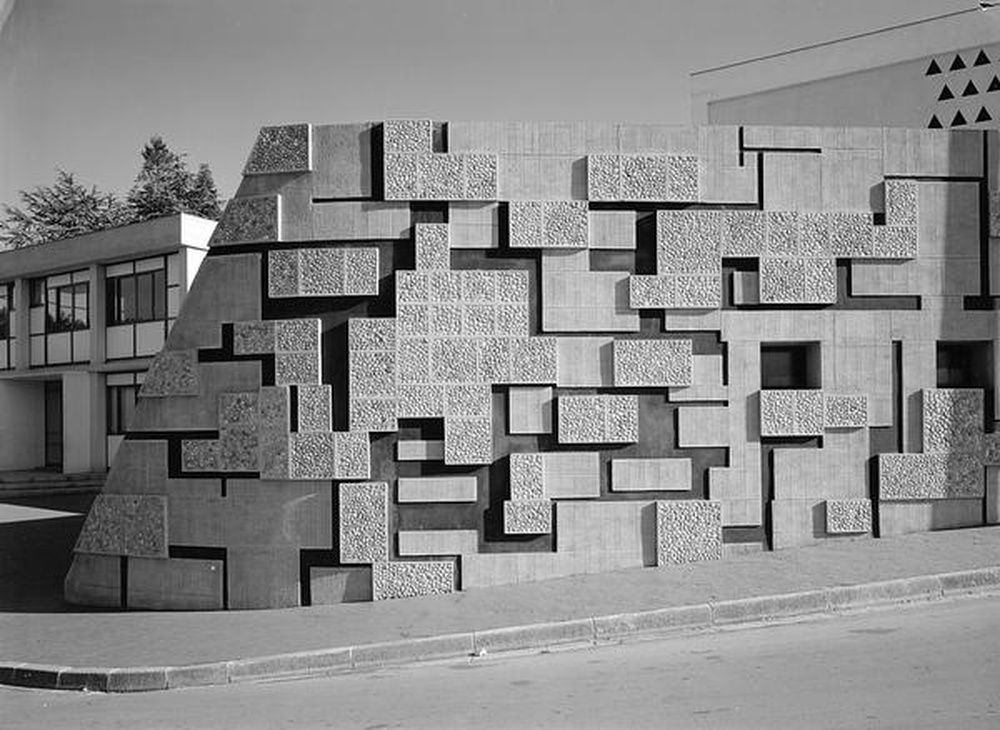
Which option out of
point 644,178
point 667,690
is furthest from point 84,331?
point 667,690

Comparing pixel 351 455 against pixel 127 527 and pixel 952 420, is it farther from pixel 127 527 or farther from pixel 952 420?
pixel 952 420

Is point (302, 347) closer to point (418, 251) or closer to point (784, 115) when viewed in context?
point (418, 251)

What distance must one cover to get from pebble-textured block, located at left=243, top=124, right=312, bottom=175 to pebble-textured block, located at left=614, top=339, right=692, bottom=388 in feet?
11.8

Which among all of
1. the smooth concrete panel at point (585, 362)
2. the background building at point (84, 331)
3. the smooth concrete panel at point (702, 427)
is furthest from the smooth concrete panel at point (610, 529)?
the background building at point (84, 331)

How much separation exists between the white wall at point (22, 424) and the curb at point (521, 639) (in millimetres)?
26900

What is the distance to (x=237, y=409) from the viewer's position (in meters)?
9.71

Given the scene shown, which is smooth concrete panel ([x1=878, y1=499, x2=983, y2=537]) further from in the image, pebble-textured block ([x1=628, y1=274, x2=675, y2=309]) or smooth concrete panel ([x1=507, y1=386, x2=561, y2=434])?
smooth concrete panel ([x1=507, y1=386, x2=561, y2=434])

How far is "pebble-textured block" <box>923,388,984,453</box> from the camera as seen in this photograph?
1017 cm

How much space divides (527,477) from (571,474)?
17.4 inches

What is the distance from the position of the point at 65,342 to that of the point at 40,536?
51.8 feet

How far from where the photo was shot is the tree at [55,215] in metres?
44.2

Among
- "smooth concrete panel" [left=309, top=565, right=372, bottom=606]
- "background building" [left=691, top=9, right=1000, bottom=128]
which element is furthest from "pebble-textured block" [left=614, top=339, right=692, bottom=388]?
"background building" [left=691, top=9, right=1000, bottom=128]

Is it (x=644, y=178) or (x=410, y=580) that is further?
(x=644, y=178)

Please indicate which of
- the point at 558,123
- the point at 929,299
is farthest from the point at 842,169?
the point at 558,123
